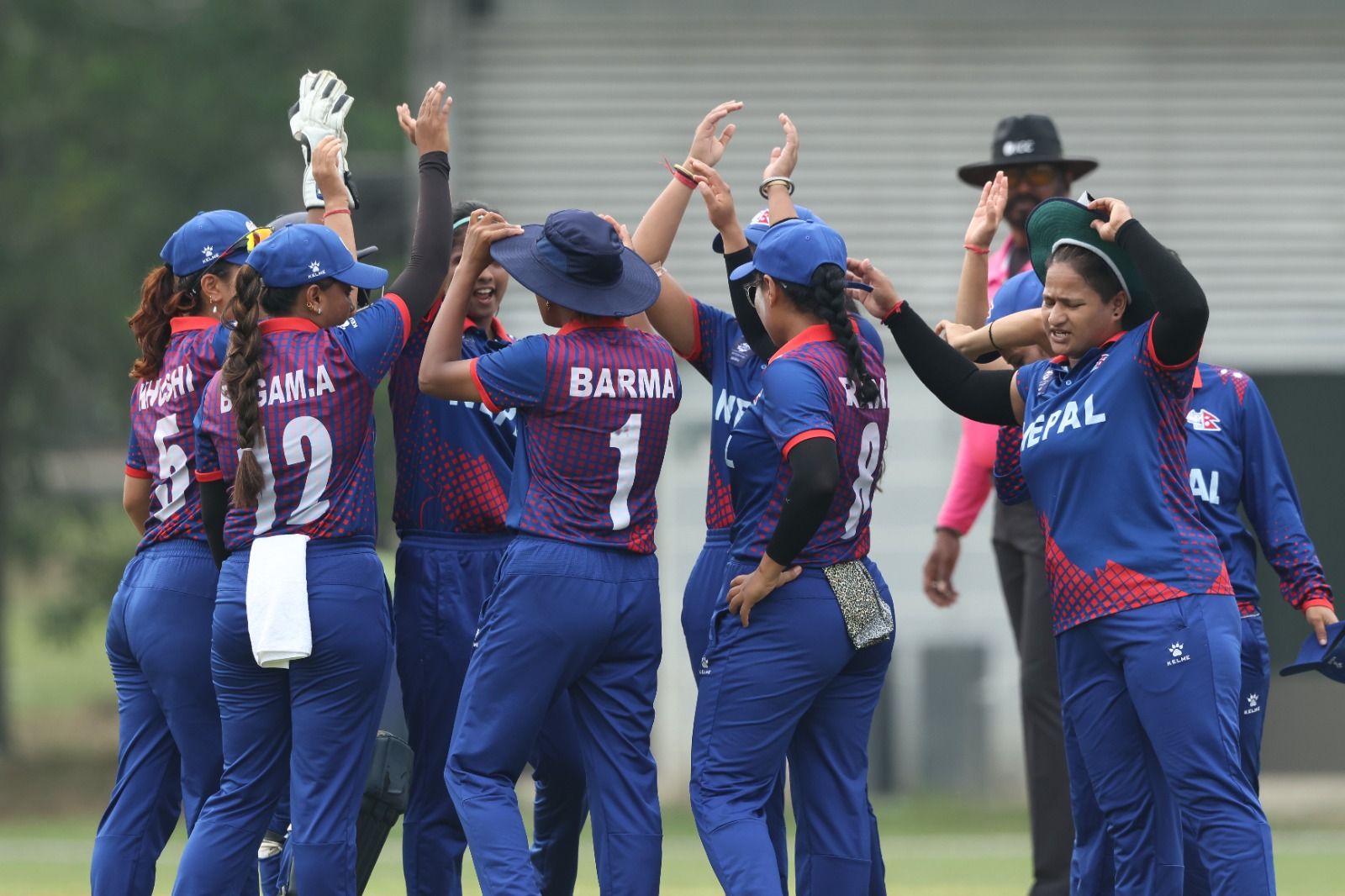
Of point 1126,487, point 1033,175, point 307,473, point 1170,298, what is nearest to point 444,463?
point 307,473

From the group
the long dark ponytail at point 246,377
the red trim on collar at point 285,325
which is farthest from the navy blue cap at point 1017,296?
the long dark ponytail at point 246,377

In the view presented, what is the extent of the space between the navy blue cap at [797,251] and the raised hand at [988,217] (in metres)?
0.48

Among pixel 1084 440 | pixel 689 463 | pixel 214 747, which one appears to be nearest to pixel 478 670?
pixel 214 747

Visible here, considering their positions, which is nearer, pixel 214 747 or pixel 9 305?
pixel 214 747

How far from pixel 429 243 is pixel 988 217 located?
1682mm

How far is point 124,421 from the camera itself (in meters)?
15.3

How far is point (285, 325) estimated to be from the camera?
17.5 feet

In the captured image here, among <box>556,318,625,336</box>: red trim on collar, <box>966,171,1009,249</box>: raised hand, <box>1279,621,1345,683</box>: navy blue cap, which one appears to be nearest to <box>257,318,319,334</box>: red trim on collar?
<box>556,318,625,336</box>: red trim on collar

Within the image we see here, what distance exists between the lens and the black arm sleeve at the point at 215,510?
17.8ft

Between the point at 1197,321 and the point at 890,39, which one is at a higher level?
the point at 890,39

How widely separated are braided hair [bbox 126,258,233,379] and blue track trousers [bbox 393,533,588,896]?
978 millimetres

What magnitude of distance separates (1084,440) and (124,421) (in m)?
11.8

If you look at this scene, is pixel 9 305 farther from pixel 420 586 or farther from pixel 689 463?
pixel 420 586

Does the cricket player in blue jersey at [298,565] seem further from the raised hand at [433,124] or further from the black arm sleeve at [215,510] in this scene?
the raised hand at [433,124]
